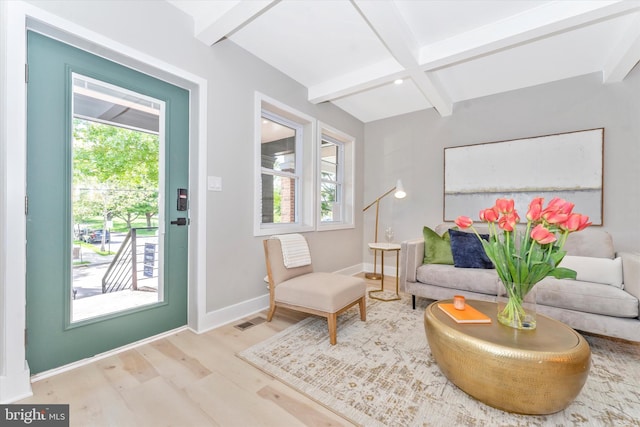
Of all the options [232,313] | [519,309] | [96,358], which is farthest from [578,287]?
[96,358]

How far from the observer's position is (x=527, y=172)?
3096 mm

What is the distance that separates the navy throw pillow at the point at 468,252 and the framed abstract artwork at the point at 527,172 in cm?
93

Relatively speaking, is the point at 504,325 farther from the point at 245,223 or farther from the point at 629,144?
the point at 629,144

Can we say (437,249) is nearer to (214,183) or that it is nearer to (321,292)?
(321,292)

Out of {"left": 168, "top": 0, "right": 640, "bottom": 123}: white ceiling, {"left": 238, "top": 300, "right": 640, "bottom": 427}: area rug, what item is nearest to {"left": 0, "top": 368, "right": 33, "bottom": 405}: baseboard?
{"left": 238, "top": 300, "right": 640, "bottom": 427}: area rug

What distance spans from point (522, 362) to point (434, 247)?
1.66 meters

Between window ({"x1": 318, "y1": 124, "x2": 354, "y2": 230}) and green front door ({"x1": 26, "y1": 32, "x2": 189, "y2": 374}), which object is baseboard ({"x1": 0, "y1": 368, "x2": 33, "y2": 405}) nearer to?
green front door ({"x1": 26, "y1": 32, "x2": 189, "y2": 374})

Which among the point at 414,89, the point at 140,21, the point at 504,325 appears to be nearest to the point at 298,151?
the point at 414,89

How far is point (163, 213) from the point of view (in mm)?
2109

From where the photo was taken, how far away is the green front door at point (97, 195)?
154 centimetres

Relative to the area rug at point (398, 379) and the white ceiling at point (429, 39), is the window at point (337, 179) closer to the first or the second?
the white ceiling at point (429, 39)

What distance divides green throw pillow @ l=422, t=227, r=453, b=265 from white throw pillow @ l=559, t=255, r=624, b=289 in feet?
3.11

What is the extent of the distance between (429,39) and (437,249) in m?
2.00

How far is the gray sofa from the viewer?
185cm
